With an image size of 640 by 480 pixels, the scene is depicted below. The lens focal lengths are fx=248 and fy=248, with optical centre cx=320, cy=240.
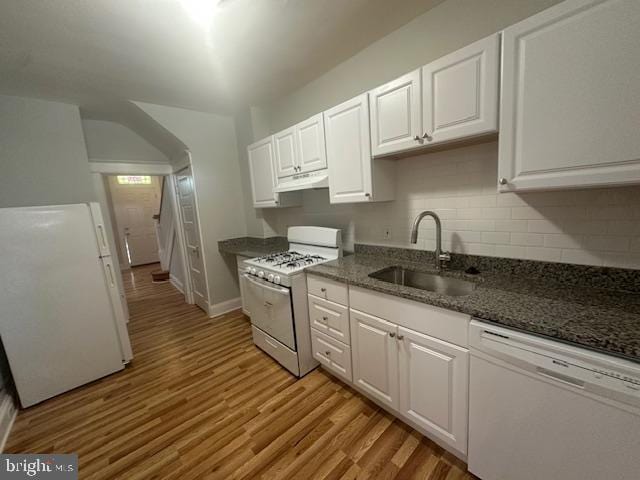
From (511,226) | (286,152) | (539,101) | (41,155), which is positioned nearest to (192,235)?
(41,155)

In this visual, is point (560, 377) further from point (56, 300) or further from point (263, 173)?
point (56, 300)

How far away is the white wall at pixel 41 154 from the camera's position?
235cm

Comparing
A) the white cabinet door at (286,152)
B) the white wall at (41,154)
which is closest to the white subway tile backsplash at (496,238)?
the white cabinet door at (286,152)

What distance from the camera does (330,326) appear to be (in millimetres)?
1894

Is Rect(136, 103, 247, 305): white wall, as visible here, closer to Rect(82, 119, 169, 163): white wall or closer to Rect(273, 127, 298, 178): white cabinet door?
Rect(82, 119, 169, 163): white wall

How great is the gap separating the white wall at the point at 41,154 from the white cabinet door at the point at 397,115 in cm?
314

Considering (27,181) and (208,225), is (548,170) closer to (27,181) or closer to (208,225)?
(208,225)

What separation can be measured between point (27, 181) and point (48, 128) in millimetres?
576

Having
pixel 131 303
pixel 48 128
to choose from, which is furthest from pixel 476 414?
pixel 131 303

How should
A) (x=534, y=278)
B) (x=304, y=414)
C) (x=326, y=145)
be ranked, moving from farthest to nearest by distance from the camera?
(x=326, y=145)
(x=304, y=414)
(x=534, y=278)

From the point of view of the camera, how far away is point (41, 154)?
250 centimetres

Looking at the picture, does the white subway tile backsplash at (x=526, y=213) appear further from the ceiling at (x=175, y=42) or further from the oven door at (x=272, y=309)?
the oven door at (x=272, y=309)

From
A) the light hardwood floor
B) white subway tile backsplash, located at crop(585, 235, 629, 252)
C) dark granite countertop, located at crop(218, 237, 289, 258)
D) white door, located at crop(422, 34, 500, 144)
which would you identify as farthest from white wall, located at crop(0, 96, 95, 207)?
white subway tile backsplash, located at crop(585, 235, 629, 252)

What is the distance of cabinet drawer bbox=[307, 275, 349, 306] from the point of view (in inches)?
68.5
